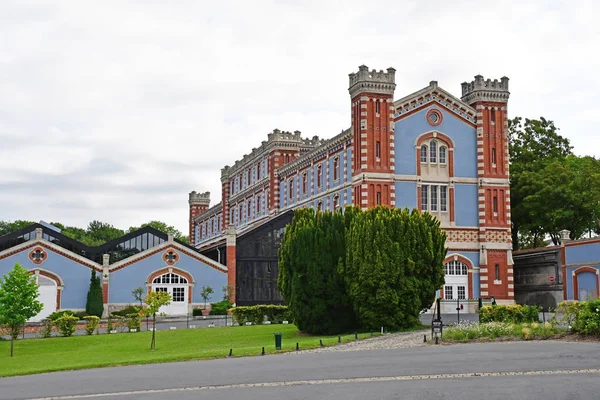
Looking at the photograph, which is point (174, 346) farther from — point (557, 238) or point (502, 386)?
point (557, 238)

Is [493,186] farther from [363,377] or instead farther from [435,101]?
[363,377]

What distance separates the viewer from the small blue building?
55.2 m

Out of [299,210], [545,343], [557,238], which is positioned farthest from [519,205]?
[545,343]

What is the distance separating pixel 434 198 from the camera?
5484 cm

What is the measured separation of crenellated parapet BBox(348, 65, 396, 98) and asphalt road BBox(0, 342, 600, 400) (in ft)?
95.8

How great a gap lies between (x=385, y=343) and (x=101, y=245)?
134 ft

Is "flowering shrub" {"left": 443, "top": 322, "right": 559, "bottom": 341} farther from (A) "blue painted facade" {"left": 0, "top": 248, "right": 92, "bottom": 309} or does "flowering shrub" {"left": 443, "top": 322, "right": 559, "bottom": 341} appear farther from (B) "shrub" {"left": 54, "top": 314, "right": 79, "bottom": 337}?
(A) "blue painted facade" {"left": 0, "top": 248, "right": 92, "bottom": 309}

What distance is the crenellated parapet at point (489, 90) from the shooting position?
55656 millimetres

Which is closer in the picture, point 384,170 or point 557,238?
point 384,170

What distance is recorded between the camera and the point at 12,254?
54.8 m

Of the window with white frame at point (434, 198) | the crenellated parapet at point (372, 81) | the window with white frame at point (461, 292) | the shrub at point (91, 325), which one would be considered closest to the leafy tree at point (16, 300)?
the shrub at point (91, 325)

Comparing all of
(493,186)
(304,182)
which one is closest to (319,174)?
(304,182)

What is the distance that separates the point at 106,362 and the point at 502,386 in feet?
52.8

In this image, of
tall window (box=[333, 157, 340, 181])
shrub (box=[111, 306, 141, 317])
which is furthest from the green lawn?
tall window (box=[333, 157, 340, 181])
